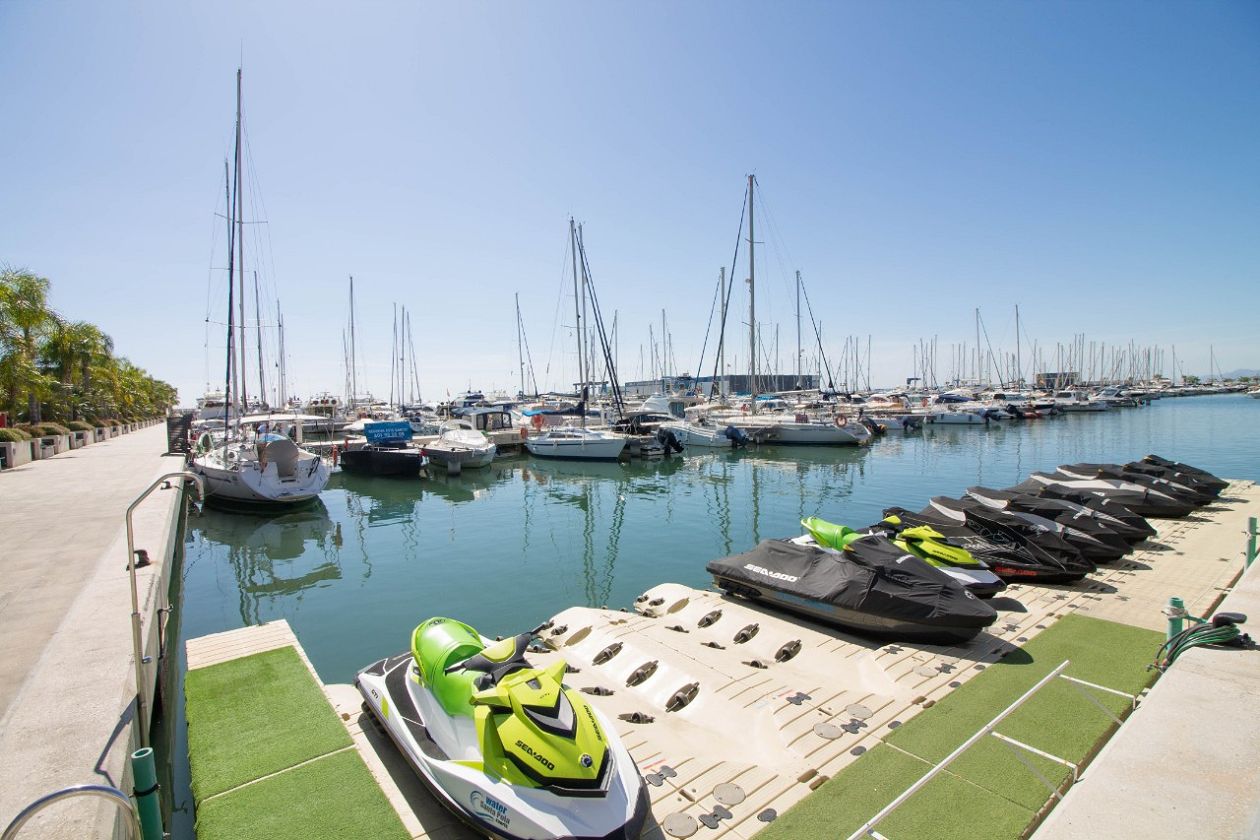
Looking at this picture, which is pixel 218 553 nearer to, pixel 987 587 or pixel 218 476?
pixel 218 476

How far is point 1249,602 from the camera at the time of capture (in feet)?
24.2

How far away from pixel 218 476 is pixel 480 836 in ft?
80.0

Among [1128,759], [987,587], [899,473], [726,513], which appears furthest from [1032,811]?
[899,473]

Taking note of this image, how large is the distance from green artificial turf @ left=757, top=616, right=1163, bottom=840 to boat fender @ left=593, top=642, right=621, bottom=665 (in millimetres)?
4089

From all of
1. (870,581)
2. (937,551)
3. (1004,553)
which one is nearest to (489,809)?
(870,581)

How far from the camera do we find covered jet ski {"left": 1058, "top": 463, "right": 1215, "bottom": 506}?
16422 mm

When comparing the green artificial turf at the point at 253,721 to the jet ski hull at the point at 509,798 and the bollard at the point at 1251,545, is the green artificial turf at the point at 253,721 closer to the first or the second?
the jet ski hull at the point at 509,798

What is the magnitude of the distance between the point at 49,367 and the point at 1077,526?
57.6 metres

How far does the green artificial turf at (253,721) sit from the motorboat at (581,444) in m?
30.9

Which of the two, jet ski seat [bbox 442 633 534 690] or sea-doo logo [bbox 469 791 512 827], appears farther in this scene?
jet ski seat [bbox 442 633 534 690]

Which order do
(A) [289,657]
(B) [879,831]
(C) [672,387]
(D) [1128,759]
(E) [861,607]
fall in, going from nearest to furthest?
(D) [1128,759] < (B) [879,831] < (A) [289,657] < (E) [861,607] < (C) [672,387]

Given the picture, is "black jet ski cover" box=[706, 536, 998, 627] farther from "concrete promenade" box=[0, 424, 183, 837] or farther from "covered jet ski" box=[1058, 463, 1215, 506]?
"covered jet ski" box=[1058, 463, 1215, 506]

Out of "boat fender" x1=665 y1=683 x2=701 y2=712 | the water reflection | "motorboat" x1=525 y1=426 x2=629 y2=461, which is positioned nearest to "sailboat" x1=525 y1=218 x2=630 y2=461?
"motorboat" x1=525 y1=426 x2=629 y2=461

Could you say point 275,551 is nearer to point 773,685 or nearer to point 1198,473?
point 773,685
